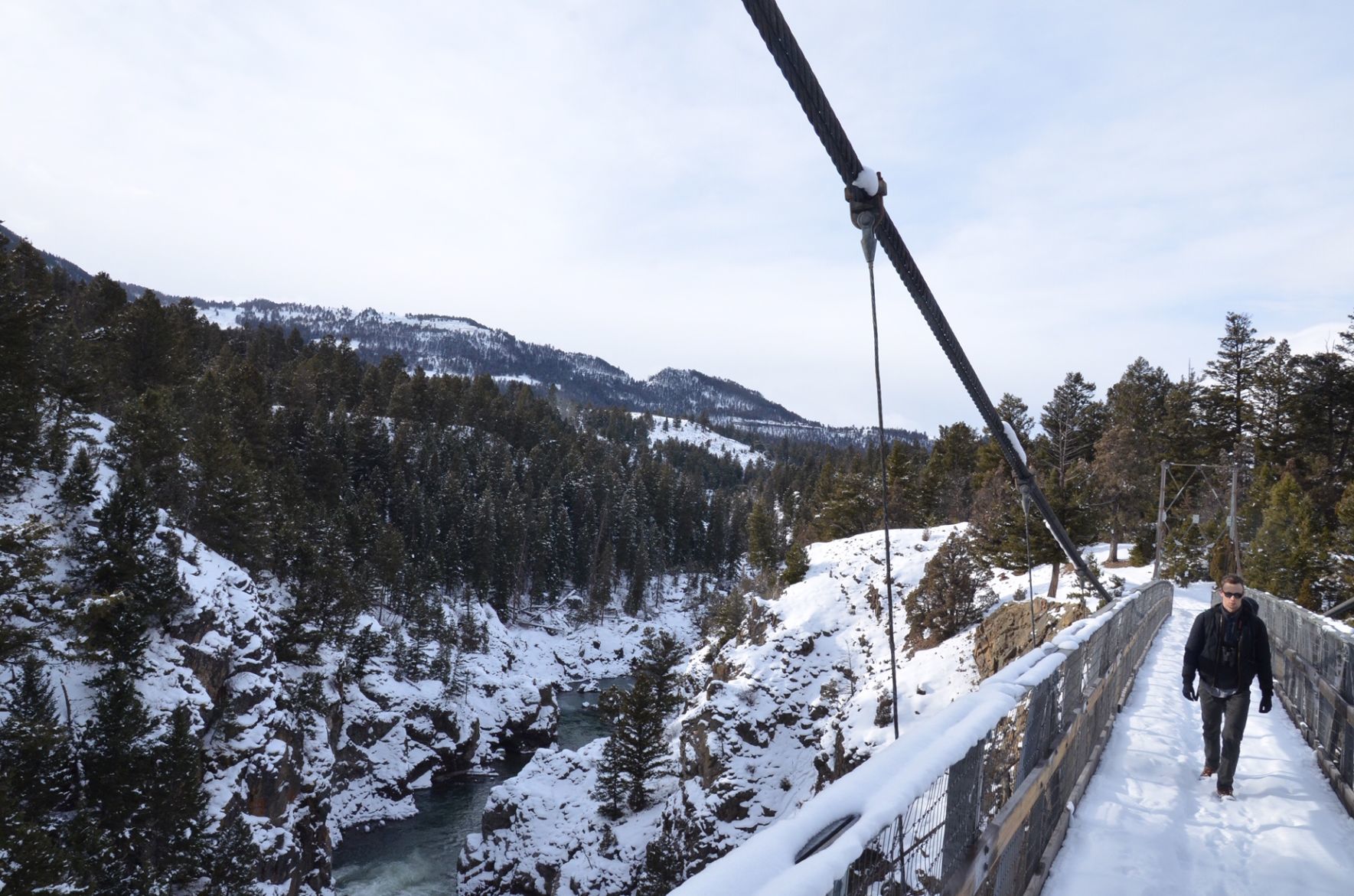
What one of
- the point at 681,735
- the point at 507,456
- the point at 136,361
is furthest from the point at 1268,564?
the point at 507,456

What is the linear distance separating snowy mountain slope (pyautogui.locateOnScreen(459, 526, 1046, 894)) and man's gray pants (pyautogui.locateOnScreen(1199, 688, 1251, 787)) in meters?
15.0

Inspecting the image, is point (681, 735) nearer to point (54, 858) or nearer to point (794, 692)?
point (794, 692)

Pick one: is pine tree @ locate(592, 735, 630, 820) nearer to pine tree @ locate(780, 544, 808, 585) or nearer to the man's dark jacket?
pine tree @ locate(780, 544, 808, 585)

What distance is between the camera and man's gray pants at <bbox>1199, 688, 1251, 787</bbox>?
18.8 feet

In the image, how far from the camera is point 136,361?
4400cm

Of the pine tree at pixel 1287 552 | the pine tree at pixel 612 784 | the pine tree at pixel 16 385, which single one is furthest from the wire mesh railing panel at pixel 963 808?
the pine tree at pixel 1287 552

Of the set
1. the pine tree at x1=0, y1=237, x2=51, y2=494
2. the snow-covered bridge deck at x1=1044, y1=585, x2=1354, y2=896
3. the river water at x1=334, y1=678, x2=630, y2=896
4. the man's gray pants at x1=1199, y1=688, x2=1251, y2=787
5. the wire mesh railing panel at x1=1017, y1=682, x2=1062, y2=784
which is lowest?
the river water at x1=334, y1=678, x2=630, y2=896

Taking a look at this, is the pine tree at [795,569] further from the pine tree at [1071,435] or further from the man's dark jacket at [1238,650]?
the man's dark jacket at [1238,650]

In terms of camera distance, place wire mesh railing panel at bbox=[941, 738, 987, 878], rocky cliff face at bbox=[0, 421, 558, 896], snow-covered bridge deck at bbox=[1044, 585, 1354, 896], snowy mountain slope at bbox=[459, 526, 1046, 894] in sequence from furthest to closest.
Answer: snowy mountain slope at bbox=[459, 526, 1046, 894] < rocky cliff face at bbox=[0, 421, 558, 896] < snow-covered bridge deck at bbox=[1044, 585, 1354, 896] < wire mesh railing panel at bbox=[941, 738, 987, 878]

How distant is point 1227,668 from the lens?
590 centimetres

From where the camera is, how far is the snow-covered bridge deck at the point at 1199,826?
4336mm

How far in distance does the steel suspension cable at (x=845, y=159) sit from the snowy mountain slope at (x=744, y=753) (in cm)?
1647

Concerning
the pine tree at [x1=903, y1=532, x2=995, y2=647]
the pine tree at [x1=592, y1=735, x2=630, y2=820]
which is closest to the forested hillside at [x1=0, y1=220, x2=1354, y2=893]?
the pine tree at [x1=903, y1=532, x2=995, y2=647]

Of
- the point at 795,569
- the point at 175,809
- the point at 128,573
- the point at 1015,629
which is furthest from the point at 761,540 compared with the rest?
the point at 175,809
